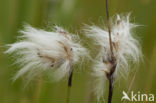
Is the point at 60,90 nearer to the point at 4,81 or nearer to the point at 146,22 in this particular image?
the point at 4,81

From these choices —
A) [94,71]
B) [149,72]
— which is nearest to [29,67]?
[94,71]

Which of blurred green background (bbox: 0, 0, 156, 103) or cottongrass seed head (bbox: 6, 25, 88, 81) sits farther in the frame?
blurred green background (bbox: 0, 0, 156, 103)

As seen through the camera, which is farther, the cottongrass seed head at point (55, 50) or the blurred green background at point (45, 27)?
the blurred green background at point (45, 27)

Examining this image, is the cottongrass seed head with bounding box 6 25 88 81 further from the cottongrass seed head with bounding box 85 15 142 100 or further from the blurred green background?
the blurred green background

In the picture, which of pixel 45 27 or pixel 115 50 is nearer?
pixel 115 50

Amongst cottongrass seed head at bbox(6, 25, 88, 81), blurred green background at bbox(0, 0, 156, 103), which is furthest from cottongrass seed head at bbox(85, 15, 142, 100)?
blurred green background at bbox(0, 0, 156, 103)

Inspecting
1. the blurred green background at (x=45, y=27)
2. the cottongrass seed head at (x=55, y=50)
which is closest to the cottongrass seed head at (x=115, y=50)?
the cottongrass seed head at (x=55, y=50)

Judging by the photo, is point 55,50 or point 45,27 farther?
point 45,27

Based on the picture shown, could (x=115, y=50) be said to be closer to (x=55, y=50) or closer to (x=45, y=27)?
(x=55, y=50)

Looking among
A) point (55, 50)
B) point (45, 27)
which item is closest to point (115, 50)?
point (55, 50)

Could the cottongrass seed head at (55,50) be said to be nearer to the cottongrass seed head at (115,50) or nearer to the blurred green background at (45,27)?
the cottongrass seed head at (115,50)

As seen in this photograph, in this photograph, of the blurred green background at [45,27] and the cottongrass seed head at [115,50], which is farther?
the blurred green background at [45,27]
